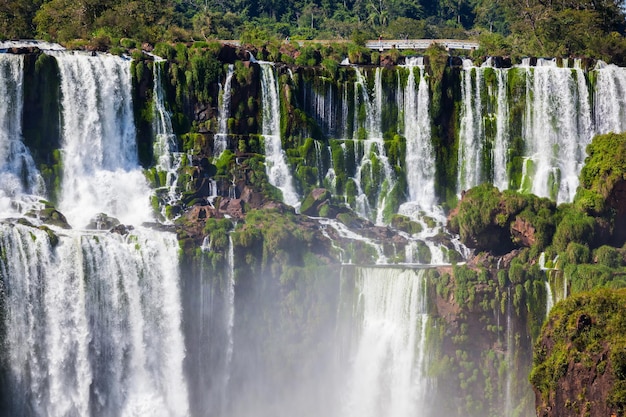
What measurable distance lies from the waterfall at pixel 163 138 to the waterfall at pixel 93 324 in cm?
648

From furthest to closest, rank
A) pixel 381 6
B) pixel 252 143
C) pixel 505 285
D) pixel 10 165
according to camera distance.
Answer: pixel 381 6 → pixel 252 143 → pixel 10 165 → pixel 505 285

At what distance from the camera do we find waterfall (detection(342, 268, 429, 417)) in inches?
2013

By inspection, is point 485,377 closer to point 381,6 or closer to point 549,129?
point 549,129

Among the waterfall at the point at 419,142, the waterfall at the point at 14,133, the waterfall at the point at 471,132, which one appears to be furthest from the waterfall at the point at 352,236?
the waterfall at the point at 14,133

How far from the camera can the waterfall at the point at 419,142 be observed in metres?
60.9

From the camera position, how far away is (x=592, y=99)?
62031 millimetres

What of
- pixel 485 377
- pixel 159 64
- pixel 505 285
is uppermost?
pixel 159 64

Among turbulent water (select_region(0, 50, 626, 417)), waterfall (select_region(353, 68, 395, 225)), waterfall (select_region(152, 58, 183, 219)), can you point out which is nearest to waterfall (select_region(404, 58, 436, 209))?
turbulent water (select_region(0, 50, 626, 417))

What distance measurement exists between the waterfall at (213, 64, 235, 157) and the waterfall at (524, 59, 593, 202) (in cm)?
1337

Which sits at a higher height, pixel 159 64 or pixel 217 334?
pixel 159 64

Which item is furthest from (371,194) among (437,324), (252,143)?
(437,324)

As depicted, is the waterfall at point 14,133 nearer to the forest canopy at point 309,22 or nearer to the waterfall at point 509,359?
the forest canopy at point 309,22

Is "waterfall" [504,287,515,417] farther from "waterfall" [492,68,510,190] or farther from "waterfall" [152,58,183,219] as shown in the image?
"waterfall" [152,58,183,219]

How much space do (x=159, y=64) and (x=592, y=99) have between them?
766 inches
